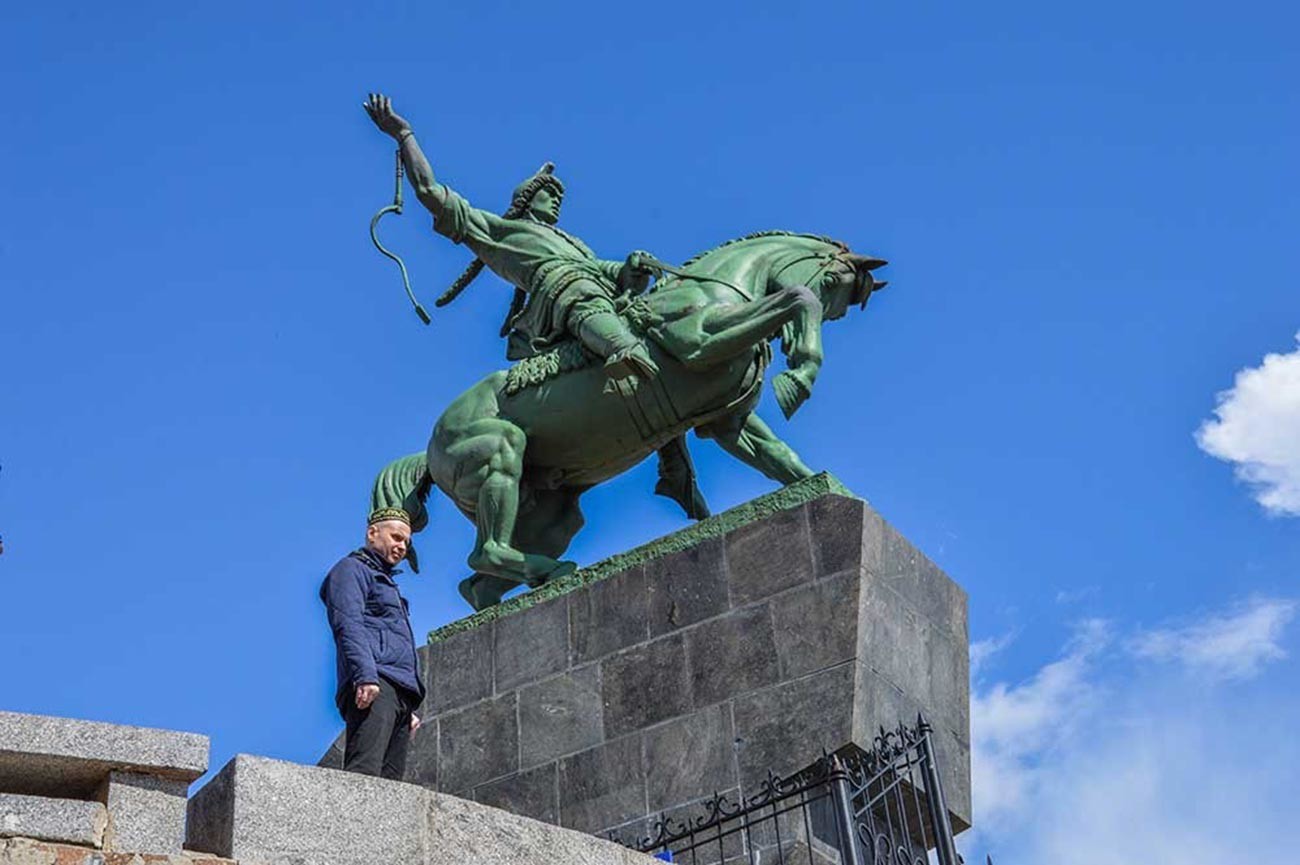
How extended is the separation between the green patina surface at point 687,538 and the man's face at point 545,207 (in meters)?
2.77

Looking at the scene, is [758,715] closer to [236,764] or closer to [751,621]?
[751,621]

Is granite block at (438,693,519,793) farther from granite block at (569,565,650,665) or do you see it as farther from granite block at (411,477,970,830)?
granite block at (569,565,650,665)

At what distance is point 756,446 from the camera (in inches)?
475

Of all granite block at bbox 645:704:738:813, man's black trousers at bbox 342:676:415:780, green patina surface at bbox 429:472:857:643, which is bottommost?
man's black trousers at bbox 342:676:415:780

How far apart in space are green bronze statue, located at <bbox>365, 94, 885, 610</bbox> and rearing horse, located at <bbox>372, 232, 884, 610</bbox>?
0.01 metres

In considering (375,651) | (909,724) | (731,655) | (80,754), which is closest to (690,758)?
(731,655)

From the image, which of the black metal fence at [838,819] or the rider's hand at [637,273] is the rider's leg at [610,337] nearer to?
the rider's hand at [637,273]

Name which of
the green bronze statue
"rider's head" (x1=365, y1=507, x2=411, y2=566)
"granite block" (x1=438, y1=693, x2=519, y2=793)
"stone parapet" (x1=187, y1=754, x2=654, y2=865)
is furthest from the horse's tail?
"stone parapet" (x1=187, y1=754, x2=654, y2=865)

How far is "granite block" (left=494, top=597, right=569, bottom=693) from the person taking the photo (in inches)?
454

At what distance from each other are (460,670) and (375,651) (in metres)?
4.24

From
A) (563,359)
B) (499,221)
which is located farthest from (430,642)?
(499,221)

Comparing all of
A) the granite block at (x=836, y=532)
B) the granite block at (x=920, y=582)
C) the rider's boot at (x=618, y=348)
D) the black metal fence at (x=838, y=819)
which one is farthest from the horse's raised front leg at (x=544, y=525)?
the black metal fence at (x=838, y=819)

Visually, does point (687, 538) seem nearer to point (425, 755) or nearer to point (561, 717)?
point (561, 717)

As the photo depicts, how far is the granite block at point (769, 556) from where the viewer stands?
36.0 feet
